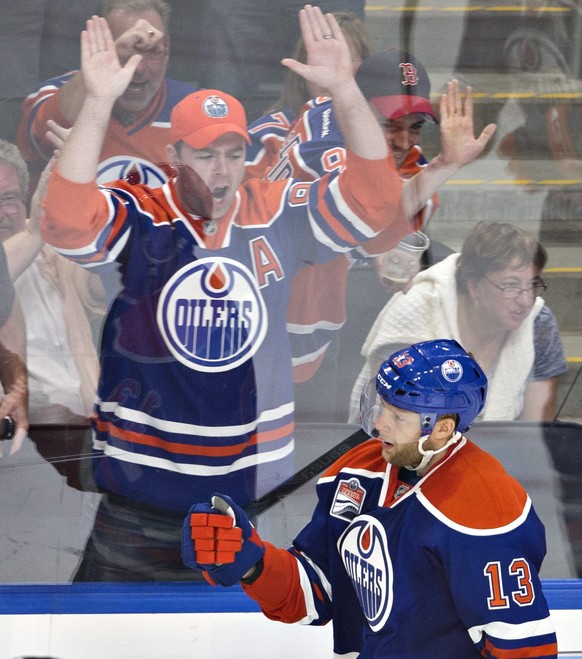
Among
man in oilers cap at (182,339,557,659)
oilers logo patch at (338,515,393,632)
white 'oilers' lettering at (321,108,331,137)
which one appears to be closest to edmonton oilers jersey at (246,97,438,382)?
white 'oilers' lettering at (321,108,331,137)

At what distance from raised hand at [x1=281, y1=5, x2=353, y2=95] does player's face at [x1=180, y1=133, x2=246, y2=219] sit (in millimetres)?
226

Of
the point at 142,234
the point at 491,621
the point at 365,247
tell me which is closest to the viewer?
the point at 491,621

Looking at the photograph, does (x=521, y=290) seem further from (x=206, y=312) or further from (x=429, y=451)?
(x=429, y=451)

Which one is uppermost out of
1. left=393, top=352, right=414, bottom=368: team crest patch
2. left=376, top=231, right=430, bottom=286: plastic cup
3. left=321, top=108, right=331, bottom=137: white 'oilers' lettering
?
left=393, top=352, right=414, bottom=368: team crest patch

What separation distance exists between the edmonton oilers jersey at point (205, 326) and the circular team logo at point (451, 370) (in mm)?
844

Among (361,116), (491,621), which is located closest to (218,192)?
(361,116)

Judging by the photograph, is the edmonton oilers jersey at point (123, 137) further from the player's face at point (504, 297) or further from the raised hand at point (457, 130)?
the player's face at point (504, 297)

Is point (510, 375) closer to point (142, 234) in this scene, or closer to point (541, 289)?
point (541, 289)

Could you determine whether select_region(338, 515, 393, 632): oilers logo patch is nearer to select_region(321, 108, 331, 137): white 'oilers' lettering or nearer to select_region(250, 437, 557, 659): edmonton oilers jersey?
select_region(250, 437, 557, 659): edmonton oilers jersey

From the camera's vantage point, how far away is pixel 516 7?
2365 mm

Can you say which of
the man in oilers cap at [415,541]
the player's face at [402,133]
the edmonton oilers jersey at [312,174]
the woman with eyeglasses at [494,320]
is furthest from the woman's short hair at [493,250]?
the man in oilers cap at [415,541]

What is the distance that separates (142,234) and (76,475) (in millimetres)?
563

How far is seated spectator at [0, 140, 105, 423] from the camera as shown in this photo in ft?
7.48

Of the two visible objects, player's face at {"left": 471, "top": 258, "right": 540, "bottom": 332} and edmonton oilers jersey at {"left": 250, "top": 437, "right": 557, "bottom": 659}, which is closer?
edmonton oilers jersey at {"left": 250, "top": 437, "right": 557, "bottom": 659}
